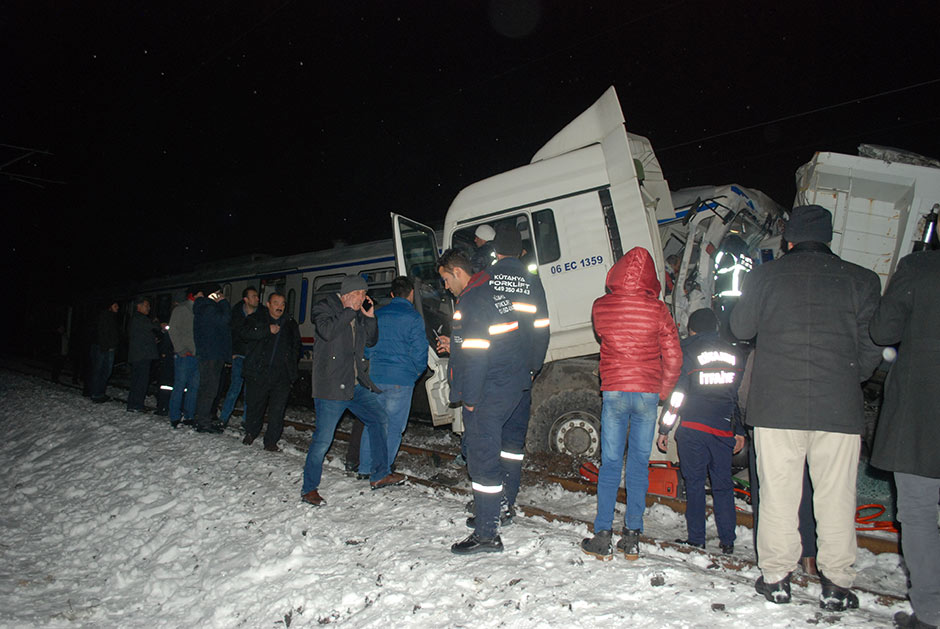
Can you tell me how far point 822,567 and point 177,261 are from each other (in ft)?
154

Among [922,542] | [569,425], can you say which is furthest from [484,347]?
[569,425]

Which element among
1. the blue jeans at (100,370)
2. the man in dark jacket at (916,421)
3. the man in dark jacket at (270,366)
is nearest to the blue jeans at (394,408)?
the man in dark jacket at (270,366)

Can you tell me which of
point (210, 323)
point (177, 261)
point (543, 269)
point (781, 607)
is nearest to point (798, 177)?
point (543, 269)

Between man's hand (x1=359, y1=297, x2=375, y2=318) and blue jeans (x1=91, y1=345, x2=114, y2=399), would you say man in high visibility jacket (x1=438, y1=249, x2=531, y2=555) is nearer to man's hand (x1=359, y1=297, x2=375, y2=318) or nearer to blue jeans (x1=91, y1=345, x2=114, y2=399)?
man's hand (x1=359, y1=297, x2=375, y2=318)

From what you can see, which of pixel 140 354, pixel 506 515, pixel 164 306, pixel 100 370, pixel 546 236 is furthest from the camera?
pixel 164 306

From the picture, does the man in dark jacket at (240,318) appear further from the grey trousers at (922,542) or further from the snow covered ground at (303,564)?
the grey trousers at (922,542)

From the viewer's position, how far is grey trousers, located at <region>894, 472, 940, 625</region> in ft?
7.78

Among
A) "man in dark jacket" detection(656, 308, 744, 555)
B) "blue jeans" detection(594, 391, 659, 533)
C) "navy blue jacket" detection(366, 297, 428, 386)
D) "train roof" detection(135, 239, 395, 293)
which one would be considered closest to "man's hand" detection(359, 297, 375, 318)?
"navy blue jacket" detection(366, 297, 428, 386)

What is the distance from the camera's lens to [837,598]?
255 centimetres

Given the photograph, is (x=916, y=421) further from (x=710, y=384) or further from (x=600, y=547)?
(x=600, y=547)

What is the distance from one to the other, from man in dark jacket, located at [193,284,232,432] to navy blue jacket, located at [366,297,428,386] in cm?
328

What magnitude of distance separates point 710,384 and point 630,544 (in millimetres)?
1299

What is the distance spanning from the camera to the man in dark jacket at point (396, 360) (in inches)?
195

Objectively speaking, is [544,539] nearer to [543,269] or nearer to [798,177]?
[543,269]
